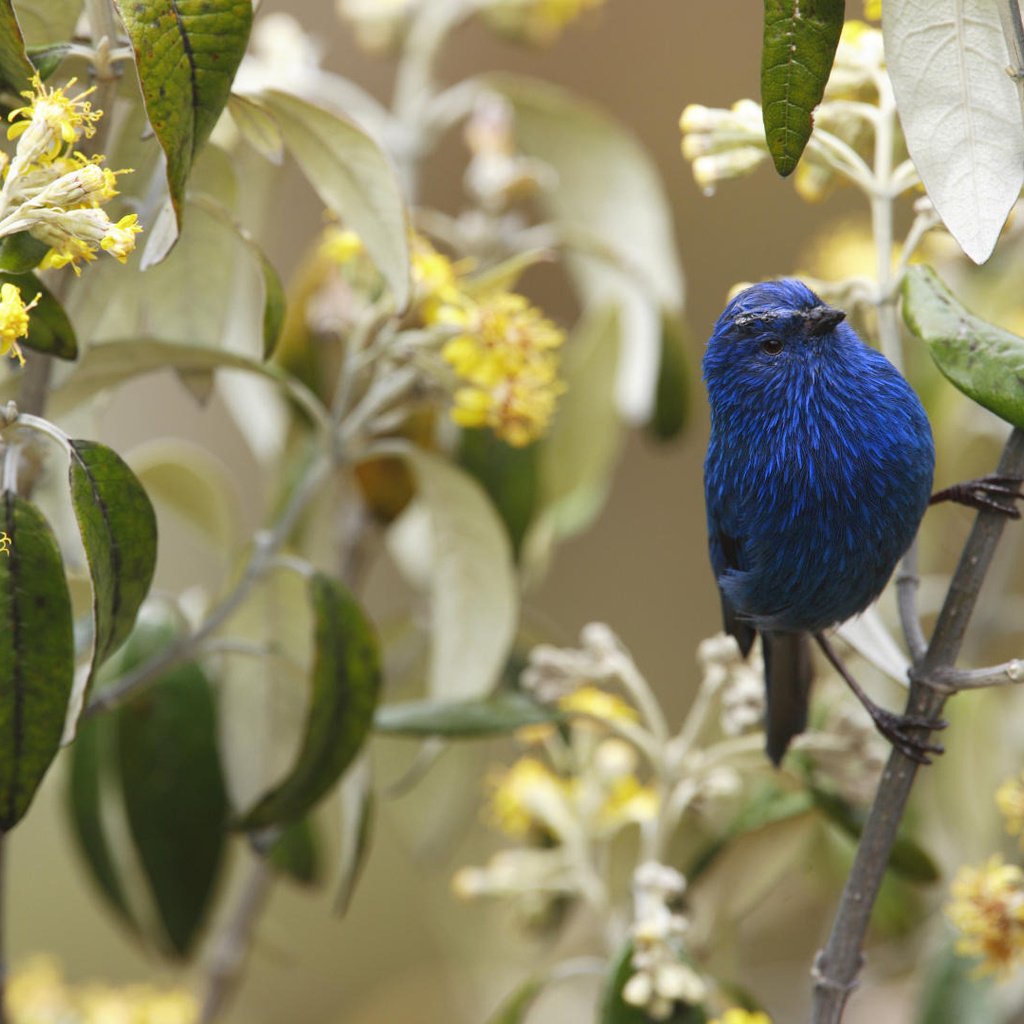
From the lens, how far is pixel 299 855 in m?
1.74

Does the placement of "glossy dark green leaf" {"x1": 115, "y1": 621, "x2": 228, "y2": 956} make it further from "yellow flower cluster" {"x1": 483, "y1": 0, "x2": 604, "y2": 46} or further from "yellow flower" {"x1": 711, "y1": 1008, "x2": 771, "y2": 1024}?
"yellow flower cluster" {"x1": 483, "y1": 0, "x2": 604, "y2": 46}

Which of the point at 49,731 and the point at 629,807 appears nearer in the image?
the point at 49,731

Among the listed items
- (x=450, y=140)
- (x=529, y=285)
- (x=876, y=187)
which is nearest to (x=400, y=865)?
(x=529, y=285)

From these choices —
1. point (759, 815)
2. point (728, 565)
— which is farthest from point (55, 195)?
point (759, 815)

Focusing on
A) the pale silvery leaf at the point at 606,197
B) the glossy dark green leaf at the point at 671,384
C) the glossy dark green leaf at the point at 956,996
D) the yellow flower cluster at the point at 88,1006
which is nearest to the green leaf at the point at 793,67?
the glossy dark green leaf at the point at 671,384

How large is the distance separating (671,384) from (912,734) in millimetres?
756

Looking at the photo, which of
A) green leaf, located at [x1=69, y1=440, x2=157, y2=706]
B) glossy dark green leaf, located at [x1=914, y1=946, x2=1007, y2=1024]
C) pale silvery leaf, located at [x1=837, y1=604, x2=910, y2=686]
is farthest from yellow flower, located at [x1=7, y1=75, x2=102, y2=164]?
glossy dark green leaf, located at [x1=914, y1=946, x2=1007, y2=1024]

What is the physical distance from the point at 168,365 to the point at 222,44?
1.40 feet

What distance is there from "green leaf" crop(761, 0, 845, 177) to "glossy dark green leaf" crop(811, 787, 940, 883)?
2.39 feet

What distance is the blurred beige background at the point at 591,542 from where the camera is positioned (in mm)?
3471

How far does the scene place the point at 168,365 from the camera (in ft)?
4.43

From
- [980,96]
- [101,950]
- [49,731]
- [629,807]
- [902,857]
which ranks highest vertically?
[980,96]

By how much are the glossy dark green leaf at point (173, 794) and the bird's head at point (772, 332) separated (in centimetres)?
83

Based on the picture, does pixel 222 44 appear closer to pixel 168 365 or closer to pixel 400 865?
pixel 168 365
